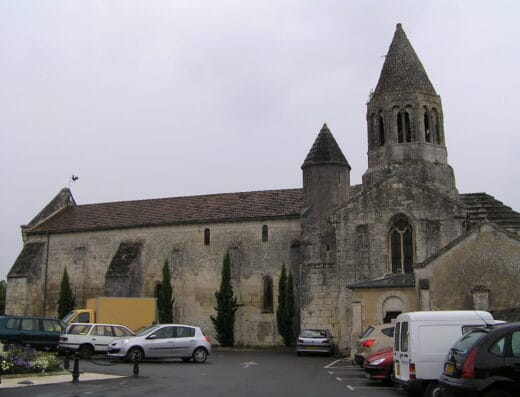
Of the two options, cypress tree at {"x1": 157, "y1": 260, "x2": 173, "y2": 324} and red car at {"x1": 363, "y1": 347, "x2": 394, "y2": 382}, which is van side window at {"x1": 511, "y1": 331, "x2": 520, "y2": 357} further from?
cypress tree at {"x1": 157, "y1": 260, "x2": 173, "y2": 324}

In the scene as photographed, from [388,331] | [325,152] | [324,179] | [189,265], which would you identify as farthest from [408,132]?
[189,265]

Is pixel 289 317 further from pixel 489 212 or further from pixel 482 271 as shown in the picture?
pixel 482 271

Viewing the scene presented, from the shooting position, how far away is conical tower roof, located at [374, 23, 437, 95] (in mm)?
33156

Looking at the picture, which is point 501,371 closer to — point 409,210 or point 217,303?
point 409,210

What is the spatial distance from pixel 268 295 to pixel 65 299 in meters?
13.8

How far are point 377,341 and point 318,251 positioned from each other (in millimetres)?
15119

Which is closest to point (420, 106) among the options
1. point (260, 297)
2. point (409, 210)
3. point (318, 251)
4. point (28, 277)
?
point (409, 210)

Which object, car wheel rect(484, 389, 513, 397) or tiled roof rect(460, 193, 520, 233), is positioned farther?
tiled roof rect(460, 193, 520, 233)

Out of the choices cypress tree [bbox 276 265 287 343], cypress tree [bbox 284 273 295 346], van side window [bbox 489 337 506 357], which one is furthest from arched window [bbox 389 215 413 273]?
van side window [bbox 489 337 506 357]

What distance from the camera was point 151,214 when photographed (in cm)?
4191

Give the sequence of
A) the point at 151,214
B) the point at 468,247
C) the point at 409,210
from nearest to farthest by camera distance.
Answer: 1. the point at 468,247
2. the point at 409,210
3. the point at 151,214

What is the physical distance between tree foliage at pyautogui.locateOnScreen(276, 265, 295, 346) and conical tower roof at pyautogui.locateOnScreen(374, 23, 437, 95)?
12.1 metres

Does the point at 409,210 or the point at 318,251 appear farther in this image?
the point at 318,251

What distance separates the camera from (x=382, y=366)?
16.8m
